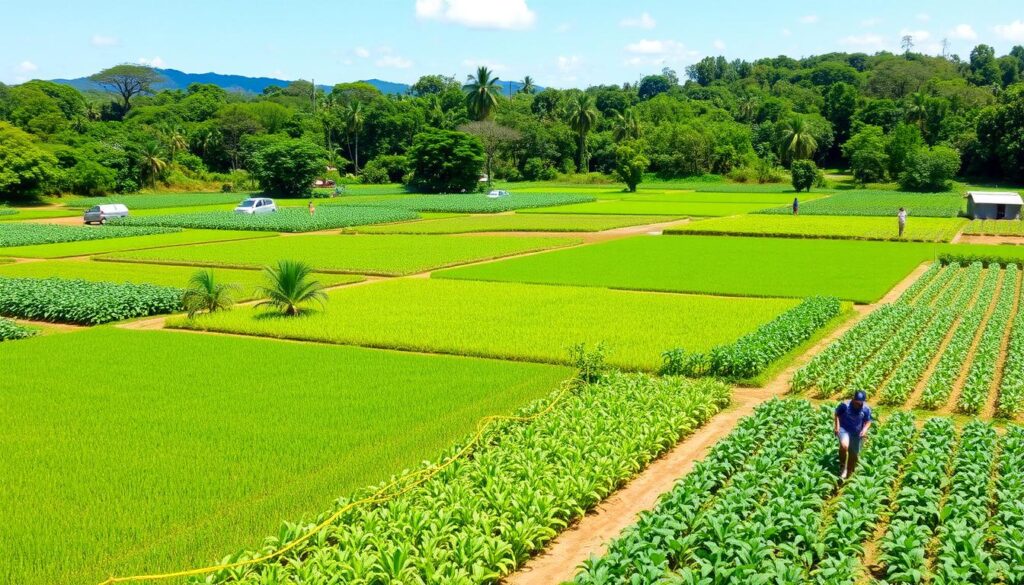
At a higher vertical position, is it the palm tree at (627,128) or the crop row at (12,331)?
the palm tree at (627,128)

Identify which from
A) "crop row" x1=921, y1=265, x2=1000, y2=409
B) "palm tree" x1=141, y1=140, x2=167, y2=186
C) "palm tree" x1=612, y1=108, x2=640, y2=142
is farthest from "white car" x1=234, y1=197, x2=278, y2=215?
"palm tree" x1=612, y1=108, x2=640, y2=142

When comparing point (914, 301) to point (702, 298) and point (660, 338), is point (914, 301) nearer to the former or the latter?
point (702, 298)

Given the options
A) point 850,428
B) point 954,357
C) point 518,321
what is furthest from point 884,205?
point 850,428

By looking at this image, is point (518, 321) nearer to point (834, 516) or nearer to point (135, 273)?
point (834, 516)

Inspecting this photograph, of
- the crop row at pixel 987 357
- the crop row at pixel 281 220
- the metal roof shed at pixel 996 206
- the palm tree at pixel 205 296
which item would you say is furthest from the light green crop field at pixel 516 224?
the crop row at pixel 987 357

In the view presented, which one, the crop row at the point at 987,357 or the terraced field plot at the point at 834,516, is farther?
the crop row at the point at 987,357

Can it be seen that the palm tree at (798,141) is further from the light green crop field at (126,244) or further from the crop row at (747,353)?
the crop row at (747,353)

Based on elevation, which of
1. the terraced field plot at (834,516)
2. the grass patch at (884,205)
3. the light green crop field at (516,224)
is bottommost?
the terraced field plot at (834,516)

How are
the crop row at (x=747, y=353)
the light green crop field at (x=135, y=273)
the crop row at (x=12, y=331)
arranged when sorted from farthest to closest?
1. the light green crop field at (x=135, y=273)
2. the crop row at (x=12, y=331)
3. the crop row at (x=747, y=353)

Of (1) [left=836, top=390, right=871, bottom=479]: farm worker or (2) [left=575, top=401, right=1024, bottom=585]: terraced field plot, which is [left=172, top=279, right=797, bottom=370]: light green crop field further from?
(1) [left=836, top=390, right=871, bottom=479]: farm worker
